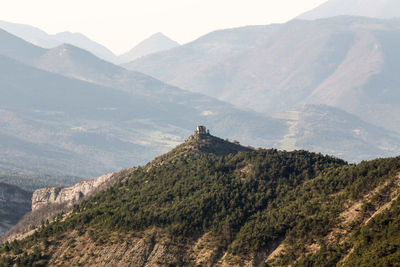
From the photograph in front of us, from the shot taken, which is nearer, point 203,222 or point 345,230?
point 345,230

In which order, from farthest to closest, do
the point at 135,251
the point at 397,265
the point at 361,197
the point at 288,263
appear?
1. the point at 135,251
2. the point at 361,197
3. the point at 288,263
4. the point at 397,265

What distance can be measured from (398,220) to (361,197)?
24.4 meters

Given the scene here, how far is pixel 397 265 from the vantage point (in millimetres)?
133125

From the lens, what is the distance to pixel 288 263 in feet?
534

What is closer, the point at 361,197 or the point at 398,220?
the point at 398,220

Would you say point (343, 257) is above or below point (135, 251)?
above

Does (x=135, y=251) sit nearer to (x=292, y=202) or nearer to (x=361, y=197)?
(x=292, y=202)

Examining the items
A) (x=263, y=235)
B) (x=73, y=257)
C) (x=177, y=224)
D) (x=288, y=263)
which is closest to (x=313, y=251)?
(x=288, y=263)

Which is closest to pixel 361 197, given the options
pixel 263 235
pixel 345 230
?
pixel 345 230

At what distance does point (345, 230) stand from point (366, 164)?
33.0 metres

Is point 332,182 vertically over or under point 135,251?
over

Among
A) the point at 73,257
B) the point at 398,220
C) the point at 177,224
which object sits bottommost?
the point at 73,257

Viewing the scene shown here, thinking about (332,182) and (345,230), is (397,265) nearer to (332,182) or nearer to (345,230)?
(345,230)

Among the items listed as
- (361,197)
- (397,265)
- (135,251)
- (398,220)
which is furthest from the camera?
(135,251)
